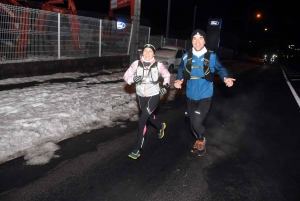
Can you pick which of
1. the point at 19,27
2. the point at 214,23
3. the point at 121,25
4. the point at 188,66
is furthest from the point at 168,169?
the point at 214,23

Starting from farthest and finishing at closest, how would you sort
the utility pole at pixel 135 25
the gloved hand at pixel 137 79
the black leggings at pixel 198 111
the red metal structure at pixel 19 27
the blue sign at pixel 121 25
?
1. the blue sign at pixel 121 25
2. the utility pole at pixel 135 25
3. the red metal structure at pixel 19 27
4. the black leggings at pixel 198 111
5. the gloved hand at pixel 137 79

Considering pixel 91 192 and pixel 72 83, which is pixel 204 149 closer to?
pixel 91 192

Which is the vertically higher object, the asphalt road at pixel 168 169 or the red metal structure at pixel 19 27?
the red metal structure at pixel 19 27

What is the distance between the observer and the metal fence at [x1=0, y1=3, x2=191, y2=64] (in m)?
9.09

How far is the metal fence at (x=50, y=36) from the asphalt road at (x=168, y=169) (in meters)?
5.77

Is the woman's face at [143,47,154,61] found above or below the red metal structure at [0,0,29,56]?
below

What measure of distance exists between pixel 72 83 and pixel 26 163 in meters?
6.09

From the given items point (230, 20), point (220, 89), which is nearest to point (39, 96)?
point (220, 89)

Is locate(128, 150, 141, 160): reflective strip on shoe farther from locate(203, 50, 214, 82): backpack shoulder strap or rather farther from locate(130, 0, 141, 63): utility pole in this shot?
locate(130, 0, 141, 63): utility pole

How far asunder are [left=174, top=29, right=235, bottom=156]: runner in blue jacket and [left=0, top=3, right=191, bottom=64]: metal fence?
280 inches

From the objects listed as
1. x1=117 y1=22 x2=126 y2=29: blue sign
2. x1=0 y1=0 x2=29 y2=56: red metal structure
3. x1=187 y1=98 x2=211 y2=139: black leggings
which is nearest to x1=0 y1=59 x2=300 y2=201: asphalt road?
x1=187 y1=98 x2=211 y2=139: black leggings

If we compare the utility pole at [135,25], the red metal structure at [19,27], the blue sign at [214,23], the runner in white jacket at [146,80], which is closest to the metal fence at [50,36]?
the red metal structure at [19,27]

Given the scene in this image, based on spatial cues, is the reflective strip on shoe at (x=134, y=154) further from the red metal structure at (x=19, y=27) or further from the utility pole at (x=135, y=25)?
the red metal structure at (x=19, y=27)

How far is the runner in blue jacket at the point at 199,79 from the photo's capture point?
13.8 ft
